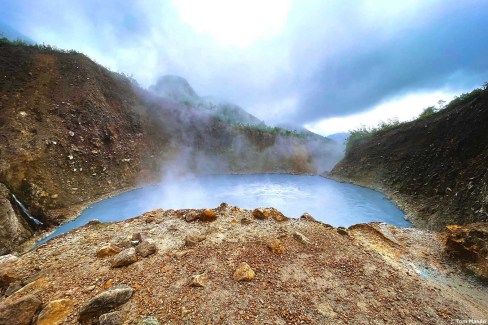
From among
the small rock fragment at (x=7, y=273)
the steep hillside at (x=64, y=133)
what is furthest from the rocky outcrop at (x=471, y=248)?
the steep hillside at (x=64, y=133)

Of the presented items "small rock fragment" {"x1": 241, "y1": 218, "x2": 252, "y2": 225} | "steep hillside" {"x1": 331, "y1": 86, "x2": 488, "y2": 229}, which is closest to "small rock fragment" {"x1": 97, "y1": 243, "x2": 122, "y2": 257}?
"small rock fragment" {"x1": 241, "y1": 218, "x2": 252, "y2": 225}

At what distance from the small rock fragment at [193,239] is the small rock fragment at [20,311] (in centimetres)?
256

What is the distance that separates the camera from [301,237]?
5.55m

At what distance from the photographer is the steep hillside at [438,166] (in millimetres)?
8938

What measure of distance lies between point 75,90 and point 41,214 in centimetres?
1379

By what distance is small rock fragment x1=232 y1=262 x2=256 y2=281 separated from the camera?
412 centimetres

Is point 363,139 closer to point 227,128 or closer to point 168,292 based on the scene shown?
point 227,128

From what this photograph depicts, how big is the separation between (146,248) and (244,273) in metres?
2.20

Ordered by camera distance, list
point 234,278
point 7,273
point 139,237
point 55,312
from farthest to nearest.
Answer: point 139,237
point 7,273
point 234,278
point 55,312

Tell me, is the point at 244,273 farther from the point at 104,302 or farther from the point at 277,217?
the point at 277,217

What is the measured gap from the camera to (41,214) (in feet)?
34.1

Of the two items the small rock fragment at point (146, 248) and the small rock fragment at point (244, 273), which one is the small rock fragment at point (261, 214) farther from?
the small rock fragment at point (146, 248)

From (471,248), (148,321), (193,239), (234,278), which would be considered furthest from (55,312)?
(471,248)

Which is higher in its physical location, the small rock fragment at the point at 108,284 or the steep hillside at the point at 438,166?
the steep hillside at the point at 438,166
